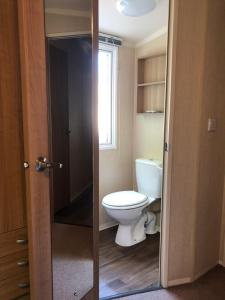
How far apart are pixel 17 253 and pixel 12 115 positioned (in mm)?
660

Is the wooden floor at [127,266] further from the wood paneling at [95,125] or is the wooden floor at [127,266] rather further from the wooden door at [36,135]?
the wooden door at [36,135]

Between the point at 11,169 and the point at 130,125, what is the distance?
1.91 m

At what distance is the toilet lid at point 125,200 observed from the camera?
2.20m

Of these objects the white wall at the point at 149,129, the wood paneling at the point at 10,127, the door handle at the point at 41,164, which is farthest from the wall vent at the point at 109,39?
the door handle at the point at 41,164

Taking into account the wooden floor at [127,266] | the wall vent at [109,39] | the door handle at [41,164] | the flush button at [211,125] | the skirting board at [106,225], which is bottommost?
the wooden floor at [127,266]

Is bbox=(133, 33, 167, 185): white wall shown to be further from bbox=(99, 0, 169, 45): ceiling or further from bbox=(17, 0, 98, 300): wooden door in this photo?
bbox=(17, 0, 98, 300): wooden door

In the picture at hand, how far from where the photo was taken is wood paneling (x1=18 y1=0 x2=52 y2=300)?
97 cm

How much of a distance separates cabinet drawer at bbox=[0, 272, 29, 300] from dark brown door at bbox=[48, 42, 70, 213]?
353 mm

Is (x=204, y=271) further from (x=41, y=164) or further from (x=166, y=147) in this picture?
(x=41, y=164)

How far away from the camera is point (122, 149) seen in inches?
111

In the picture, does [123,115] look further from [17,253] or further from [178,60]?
[17,253]

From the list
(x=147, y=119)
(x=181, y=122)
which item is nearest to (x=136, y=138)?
(x=147, y=119)

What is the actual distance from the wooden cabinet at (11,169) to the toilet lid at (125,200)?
3.69 feet

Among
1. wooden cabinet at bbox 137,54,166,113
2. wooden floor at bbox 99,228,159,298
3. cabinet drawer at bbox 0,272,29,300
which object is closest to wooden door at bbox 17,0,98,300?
cabinet drawer at bbox 0,272,29,300
